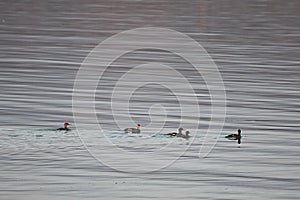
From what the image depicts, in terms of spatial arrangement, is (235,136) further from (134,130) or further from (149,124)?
(149,124)

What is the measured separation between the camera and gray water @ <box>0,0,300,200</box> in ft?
76.5

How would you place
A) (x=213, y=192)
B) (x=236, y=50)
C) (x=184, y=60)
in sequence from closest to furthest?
1. (x=213, y=192)
2. (x=184, y=60)
3. (x=236, y=50)

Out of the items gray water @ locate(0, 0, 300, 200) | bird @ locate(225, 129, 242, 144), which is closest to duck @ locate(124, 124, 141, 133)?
gray water @ locate(0, 0, 300, 200)

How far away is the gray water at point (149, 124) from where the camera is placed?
23.3m

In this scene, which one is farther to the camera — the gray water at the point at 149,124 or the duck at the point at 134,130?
the duck at the point at 134,130

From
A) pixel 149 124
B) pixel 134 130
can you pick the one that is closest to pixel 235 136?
pixel 134 130

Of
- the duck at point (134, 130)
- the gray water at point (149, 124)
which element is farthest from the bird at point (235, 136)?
the duck at point (134, 130)

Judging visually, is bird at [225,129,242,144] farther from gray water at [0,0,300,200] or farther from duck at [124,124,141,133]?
duck at [124,124,141,133]

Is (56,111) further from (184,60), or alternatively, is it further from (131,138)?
(184,60)

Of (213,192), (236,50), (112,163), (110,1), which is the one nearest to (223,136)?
(112,163)

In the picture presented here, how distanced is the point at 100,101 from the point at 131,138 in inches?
310

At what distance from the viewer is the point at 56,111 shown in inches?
1314

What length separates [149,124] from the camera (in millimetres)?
30984

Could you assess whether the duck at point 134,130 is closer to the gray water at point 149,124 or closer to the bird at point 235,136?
the gray water at point 149,124
